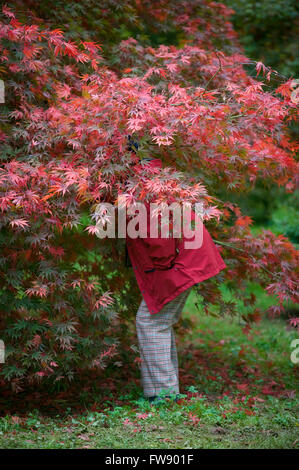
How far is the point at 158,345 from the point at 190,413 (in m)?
0.59

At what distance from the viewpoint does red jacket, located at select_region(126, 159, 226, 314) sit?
379 centimetres

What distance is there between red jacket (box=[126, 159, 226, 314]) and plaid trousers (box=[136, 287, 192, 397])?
0.12 m

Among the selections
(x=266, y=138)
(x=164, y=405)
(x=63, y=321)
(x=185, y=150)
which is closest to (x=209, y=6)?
(x=266, y=138)

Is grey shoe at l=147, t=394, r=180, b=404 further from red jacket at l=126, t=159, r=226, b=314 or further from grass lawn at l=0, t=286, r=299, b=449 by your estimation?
red jacket at l=126, t=159, r=226, b=314

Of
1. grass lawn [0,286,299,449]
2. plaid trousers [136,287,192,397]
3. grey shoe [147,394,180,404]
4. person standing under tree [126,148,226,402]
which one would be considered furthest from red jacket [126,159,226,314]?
grass lawn [0,286,299,449]

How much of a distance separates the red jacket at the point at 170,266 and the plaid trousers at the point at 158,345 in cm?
12

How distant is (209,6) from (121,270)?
3024 millimetres

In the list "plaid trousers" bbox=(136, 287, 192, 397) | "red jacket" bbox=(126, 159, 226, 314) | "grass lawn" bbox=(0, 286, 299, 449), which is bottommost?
"grass lawn" bbox=(0, 286, 299, 449)

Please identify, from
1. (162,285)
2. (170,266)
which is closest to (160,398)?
(162,285)

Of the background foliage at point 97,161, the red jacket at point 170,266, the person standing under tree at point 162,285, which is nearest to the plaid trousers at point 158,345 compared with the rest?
the person standing under tree at point 162,285

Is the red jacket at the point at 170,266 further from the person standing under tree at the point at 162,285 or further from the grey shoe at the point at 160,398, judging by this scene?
the grey shoe at the point at 160,398

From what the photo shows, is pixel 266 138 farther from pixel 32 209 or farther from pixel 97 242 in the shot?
pixel 32 209

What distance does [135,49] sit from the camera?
4.55m

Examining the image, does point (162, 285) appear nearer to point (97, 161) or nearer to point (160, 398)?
point (160, 398)
